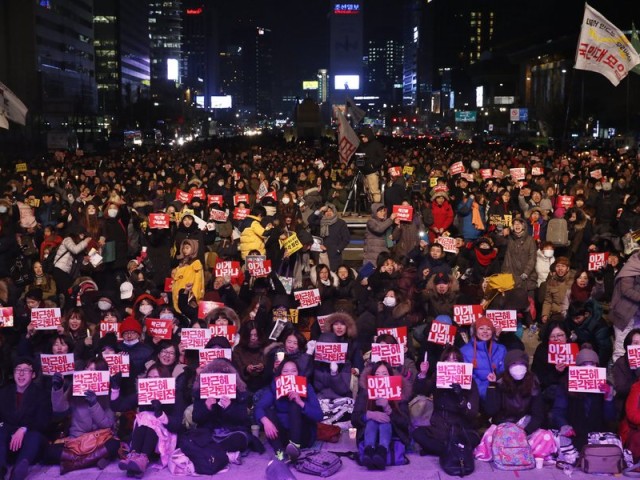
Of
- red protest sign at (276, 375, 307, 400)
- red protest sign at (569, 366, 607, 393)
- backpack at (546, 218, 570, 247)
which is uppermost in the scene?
backpack at (546, 218, 570, 247)

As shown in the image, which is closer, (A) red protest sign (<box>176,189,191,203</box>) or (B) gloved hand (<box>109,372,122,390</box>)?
(B) gloved hand (<box>109,372,122,390</box>)

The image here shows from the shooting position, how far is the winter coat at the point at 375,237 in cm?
1440

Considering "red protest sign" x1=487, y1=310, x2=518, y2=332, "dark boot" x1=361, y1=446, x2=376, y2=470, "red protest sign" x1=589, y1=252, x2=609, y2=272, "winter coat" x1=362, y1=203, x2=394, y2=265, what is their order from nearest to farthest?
1. "dark boot" x1=361, y1=446, x2=376, y2=470
2. "red protest sign" x1=487, y1=310, x2=518, y2=332
3. "red protest sign" x1=589, y1=252, x2=609, y2=272
4. "winter coat" x1=362, y1=203, x2=394, y2=265

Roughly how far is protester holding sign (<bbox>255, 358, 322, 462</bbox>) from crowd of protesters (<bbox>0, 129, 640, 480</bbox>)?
2 cm

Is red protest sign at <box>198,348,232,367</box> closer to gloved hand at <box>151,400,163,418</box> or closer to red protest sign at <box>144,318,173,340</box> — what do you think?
gloved hand at <box>151,400,163,418</box>

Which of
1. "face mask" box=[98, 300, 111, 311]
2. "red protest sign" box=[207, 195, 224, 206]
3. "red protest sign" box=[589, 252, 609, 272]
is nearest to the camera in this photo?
"face mask" box=[98, 300, 111, 311]

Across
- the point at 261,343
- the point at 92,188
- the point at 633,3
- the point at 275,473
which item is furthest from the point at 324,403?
the point at 633,3

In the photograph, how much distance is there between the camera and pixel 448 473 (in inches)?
325

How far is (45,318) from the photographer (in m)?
10.4

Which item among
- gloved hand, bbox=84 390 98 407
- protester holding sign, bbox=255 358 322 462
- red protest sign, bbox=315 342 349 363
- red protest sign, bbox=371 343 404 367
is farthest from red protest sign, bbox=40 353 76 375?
red protest sign, bbox=371 343 404 367

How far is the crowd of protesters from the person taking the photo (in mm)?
8641

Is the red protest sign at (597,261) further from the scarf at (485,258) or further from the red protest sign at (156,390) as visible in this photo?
the red protest sign at (156,390)

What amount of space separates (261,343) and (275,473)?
195 centimetres

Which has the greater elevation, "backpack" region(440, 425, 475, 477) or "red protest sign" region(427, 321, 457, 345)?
"red protest sign" region(427, 321, 457, 345)
